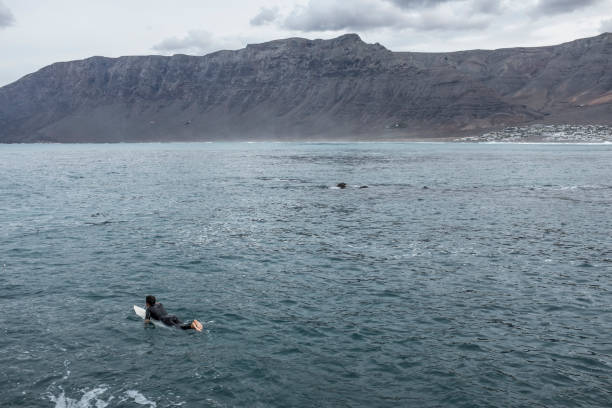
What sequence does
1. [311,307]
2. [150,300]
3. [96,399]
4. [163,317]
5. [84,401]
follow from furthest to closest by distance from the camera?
[311,307] < [150,300] < [163,317] < [96,399] < [84,401]

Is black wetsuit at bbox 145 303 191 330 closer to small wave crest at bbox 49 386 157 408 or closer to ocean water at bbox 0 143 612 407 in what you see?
ocean water at bbox 0 143 612 407

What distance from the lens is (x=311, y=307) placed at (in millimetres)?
23844

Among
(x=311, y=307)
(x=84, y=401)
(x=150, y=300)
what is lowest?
(x=84, y=401)

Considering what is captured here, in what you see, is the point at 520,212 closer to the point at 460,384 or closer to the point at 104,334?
the point at 460,384

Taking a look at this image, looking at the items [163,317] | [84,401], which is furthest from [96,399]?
[163,317]

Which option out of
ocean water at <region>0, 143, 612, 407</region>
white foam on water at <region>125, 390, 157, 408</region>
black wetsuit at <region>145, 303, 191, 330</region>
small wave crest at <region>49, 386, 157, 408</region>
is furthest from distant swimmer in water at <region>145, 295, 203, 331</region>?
small wave crest at <region>49, 386, 157, 408</region>

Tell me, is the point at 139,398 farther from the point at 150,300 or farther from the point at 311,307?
the point at 311,307

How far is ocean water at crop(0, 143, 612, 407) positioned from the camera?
16625 mm

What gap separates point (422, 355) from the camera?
61.3 ft

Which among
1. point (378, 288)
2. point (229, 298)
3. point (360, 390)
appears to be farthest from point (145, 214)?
point (360, 390)

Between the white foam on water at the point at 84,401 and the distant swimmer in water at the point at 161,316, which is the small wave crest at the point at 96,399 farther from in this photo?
the distant swimmer in water at the point at 161,316

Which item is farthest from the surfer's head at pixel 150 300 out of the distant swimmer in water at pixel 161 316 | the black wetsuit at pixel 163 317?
the black wetsuit at pixel 163 317

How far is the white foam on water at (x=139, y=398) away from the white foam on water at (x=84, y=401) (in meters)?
0.60

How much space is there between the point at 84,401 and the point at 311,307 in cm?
1094
